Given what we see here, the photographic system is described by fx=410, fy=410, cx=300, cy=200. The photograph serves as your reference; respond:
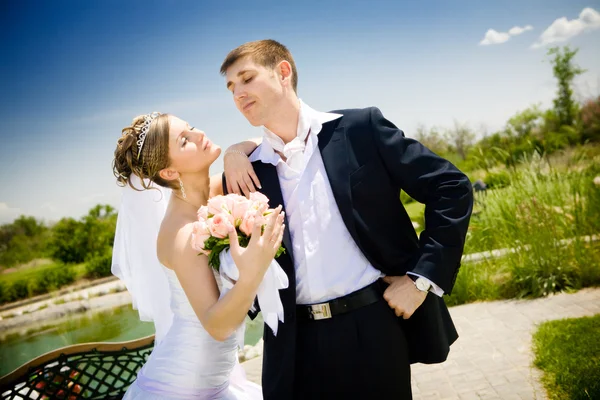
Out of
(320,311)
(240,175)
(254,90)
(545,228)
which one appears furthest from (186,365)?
(545,228)

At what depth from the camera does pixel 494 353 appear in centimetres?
461

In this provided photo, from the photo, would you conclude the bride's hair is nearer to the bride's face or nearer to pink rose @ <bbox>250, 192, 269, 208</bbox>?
the bride's face

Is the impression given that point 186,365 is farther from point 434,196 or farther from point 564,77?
point 564,77

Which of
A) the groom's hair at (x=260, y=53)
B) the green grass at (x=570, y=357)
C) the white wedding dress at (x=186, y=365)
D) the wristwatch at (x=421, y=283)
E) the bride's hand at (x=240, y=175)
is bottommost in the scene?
the green grass at (x=570, y=357)

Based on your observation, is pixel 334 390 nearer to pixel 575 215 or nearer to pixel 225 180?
pixel 225 180

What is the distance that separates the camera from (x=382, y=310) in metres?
2.08

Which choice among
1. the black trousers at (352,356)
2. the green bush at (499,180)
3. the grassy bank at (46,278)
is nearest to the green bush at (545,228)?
the green bush at (499,180)

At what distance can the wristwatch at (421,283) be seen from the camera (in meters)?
1.99

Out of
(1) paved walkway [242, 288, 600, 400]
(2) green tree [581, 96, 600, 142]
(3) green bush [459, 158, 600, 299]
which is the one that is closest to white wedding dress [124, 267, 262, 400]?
(1) paved walkway [242, 288, 600, 400]

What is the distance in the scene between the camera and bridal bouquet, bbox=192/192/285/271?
1.73 meters

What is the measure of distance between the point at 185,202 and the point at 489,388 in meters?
3.40

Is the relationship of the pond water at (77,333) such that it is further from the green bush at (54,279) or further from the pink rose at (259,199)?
the pink rose at (259,199)

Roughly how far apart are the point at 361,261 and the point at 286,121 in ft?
2.96

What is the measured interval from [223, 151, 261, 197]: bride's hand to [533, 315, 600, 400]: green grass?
9.94ft
